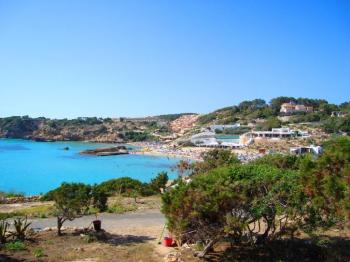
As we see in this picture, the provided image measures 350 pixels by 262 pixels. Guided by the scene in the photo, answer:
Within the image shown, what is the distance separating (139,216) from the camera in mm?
17828

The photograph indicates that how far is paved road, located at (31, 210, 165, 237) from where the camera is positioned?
1510 centimetres

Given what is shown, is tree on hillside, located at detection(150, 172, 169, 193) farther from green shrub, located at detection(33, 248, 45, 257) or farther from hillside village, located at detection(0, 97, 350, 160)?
hillside village, located at detection(0, 97, 350, 160)

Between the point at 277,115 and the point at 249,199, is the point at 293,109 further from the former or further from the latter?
the point at 249,199

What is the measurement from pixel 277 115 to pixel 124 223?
13123 centimetres

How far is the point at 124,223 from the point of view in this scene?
16.3m

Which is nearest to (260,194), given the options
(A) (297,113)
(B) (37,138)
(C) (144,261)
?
(C) (144,261)

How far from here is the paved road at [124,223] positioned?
1510 centimetres

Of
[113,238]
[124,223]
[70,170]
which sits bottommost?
[70,170]

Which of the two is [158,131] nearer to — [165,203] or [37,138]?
[37,138]

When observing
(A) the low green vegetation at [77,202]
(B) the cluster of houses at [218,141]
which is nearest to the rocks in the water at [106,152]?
(B) the cluster of houses at [218,141]

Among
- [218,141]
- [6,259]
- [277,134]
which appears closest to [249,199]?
[6,259]

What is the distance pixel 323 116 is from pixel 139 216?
11558 cm

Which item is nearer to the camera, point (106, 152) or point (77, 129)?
point (106, 152)

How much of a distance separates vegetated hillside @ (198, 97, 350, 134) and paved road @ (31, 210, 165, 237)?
84765mm
